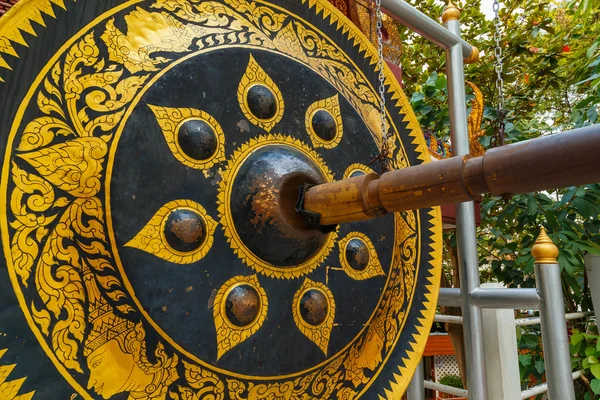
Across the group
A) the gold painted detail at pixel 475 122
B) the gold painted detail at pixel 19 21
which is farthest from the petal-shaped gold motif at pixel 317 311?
the gold painted detail at pixel 475 122

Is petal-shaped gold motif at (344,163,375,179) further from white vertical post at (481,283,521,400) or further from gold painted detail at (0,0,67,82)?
white vertical post at (481,283,521,400)

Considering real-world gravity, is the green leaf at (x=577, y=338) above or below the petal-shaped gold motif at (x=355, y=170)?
below

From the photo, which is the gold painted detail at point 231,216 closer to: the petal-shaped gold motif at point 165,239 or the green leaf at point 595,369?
the petal-shaped gold motif at point 165,239

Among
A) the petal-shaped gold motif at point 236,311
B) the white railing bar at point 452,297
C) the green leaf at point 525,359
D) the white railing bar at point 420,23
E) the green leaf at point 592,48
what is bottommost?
the petal-shaped gold motif at point 236,311

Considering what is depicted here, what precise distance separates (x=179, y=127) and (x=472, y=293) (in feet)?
3.27

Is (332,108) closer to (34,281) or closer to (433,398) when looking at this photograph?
(34,281)

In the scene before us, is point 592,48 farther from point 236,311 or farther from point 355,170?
point 236,311

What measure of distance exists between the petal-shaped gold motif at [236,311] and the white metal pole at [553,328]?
31.4 inches

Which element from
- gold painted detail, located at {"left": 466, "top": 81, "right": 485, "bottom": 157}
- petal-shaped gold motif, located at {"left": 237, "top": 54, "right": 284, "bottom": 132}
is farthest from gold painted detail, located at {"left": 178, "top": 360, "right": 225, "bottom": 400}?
gold painted detail, located at {"left": 466, "top": 81, "right": 485, "bottom": 157}

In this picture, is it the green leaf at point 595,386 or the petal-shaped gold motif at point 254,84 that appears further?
the green leaf at point 595,386

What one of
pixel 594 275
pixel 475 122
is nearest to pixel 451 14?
pixel 475 122

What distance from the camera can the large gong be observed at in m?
0.62

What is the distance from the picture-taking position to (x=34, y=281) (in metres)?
0.60

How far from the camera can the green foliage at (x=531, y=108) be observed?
7.91 feet
